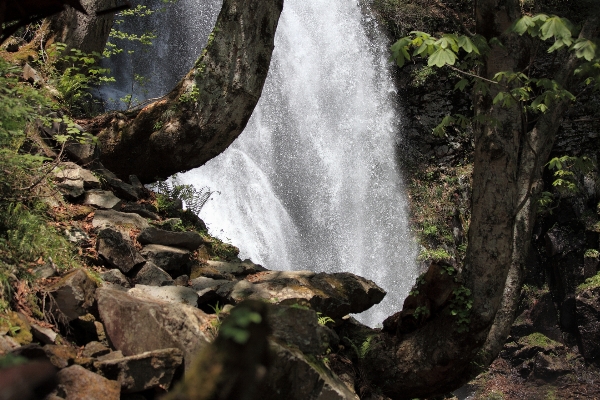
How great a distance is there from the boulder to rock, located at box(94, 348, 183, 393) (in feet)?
5.93

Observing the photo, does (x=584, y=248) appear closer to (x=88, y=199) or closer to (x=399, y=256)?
(x=399, y=256)

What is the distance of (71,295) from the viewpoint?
3.59 meters

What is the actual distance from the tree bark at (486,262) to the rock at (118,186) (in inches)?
113

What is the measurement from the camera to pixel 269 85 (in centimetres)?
1608

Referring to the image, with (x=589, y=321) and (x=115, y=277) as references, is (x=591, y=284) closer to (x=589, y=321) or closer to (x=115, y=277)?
(x=589, y=321)

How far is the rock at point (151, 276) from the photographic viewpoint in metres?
4.54

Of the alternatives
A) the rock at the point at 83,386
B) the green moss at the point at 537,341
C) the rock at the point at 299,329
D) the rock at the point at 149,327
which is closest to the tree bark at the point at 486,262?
the rock at the point at 299,329

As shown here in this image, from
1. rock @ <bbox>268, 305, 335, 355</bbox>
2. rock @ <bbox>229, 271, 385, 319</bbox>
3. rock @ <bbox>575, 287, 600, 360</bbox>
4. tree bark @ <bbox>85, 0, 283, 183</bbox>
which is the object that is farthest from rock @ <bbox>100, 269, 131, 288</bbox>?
rock @ <bbox>575, 287, 600, 360</bbox>

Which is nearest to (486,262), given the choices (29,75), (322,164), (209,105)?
(209,105)

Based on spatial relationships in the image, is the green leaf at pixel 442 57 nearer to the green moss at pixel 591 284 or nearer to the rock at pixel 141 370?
the rock at pixel 141 370

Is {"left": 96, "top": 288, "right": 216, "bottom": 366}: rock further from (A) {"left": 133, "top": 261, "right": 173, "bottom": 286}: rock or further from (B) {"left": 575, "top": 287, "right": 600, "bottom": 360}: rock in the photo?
(B) {"left": 575, "top": 287, "right": 600, "bottom": 360}: rock

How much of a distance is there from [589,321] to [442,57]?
11691 millimetres

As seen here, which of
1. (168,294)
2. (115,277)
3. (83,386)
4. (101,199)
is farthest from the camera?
(101,199)

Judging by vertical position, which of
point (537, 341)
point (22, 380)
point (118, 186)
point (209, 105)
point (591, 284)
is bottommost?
point (22, 380)
